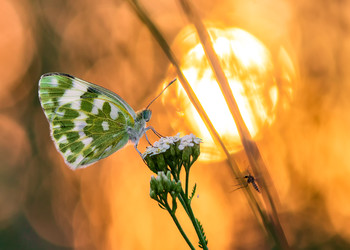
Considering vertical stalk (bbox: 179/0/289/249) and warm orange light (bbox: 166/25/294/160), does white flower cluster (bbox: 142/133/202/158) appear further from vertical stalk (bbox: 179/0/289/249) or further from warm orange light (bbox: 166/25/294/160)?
vertical stalk (bbox: 179/0/289/249)

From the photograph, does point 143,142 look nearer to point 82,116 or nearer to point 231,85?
point 82,116

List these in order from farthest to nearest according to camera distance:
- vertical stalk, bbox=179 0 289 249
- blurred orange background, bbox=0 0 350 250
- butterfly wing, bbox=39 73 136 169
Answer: blurred orange background, bbox=0 0 350 250 → butterfly wing, bbox=39 73 136 169 → vertical stalk, bbox=179 0 289 249

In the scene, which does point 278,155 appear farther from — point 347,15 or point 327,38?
Answer: point 347,15

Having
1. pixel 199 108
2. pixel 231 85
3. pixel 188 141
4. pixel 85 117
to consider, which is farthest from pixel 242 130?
pixel 85 117

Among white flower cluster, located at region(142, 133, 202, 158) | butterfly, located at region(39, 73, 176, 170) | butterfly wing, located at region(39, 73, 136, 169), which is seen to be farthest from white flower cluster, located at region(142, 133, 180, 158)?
butterfly wing, located at region(39, 73, 136, 169)

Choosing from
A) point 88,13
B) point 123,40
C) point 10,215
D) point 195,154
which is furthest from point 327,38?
point 10,215

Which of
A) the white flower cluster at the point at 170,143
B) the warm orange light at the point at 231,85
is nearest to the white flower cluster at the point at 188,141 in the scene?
the white flower cluster at the point at 170,143
